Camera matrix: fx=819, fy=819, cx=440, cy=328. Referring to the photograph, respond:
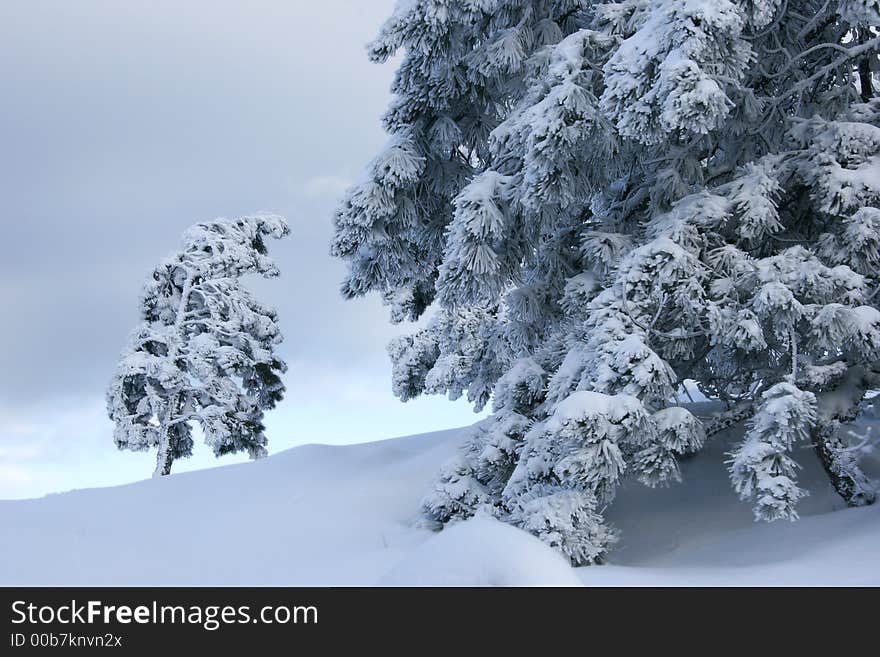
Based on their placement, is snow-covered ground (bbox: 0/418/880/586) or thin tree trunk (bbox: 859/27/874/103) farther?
thin tree trunk (bbox: 859/27/874/103)

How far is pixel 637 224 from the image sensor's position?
8.42 metres

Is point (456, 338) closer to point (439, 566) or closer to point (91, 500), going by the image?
point (91, 500)

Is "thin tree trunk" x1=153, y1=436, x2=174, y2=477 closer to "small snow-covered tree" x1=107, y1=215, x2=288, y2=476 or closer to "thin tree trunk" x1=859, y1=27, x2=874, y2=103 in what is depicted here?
"small snow-covered tree" x1=107, y1=215, x2=288, y2=476

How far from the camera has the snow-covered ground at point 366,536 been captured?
149 inches

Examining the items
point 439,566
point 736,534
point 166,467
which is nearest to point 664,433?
point 736,534

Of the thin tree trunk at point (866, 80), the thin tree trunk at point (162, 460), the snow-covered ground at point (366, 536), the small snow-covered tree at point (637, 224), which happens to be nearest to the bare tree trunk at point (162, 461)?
the thin tree trunk at point (162, 460)

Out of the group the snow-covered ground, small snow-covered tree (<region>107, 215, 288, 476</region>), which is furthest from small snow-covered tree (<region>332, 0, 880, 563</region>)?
small snow-covered tree (<region>107, 215, 288, 476</region>)

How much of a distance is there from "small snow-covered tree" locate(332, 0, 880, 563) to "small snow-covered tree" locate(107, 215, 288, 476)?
1009cm

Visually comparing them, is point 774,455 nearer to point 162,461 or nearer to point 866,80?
point 866,80

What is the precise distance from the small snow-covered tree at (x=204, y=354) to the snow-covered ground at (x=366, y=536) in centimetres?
847

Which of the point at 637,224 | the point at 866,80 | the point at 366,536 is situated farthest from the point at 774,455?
the point at 866,80

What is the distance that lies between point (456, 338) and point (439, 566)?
11.5 metres

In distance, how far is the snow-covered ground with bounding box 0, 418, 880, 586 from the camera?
3.80 m
